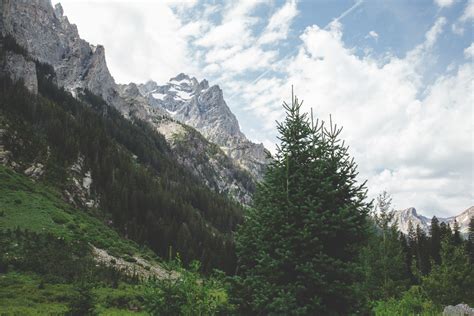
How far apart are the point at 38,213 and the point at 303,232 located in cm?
3958

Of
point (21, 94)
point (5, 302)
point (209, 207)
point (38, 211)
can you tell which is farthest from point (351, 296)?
point (209, 207)

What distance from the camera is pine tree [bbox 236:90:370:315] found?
12.7 metres

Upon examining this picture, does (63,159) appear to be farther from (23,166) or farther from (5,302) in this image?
(5,302)

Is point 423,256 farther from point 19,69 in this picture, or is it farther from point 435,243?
point 19,69

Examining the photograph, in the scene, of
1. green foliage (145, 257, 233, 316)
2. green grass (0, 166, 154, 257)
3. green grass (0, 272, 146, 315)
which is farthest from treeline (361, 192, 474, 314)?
green grass (0, 166, 154, 257)

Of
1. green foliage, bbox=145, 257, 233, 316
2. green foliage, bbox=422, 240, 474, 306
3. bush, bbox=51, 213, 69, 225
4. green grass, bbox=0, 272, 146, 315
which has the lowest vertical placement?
green grass, bbox=0, 272, 146, 315

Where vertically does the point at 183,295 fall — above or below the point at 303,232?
below

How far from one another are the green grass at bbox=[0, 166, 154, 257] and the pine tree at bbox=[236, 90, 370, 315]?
3084 centimetres

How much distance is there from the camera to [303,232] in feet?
41.8

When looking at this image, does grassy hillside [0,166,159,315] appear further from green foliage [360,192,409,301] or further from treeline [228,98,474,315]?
green foliage [360,192,409,301]

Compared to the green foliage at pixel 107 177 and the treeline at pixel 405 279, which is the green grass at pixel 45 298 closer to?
the treeline at pixel 405 279

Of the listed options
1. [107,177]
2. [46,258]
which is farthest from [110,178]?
[46,258]

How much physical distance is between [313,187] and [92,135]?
8546 centimetres

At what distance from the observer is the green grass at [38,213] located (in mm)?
39312
